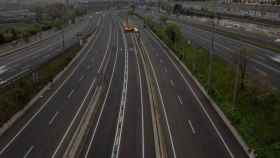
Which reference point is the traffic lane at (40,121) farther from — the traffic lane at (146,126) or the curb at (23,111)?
the traffic lane at (146,126)

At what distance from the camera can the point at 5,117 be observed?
88.1ft

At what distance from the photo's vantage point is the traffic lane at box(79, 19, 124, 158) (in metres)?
21.7

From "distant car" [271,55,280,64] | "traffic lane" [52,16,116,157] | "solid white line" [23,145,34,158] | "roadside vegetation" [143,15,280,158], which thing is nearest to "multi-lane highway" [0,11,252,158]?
"solid white line" [23,145,34,158]

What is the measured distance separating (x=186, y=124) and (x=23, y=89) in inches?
737

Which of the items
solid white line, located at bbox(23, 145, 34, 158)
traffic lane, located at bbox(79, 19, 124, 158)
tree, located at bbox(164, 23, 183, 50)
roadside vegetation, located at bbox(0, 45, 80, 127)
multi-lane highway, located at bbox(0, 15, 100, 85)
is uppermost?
tree, located at bbox(164, 23, 183, 50)

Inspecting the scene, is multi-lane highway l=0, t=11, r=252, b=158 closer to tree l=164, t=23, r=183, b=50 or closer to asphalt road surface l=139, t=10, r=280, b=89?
asphalt road surface l=139, t=10, r=280, b=89

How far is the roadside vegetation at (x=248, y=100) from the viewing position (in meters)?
23.1

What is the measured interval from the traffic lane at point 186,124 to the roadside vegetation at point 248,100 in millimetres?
2425

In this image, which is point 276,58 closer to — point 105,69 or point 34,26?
point 105,69

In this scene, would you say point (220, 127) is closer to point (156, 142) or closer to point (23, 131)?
point (156, 142)

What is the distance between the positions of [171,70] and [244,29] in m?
44.8

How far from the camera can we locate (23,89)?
1293 inches

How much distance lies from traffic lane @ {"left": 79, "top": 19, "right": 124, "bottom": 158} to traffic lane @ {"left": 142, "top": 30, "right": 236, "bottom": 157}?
525 centimetres

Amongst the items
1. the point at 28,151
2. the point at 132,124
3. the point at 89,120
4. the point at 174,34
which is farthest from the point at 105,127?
the point at 174,34
